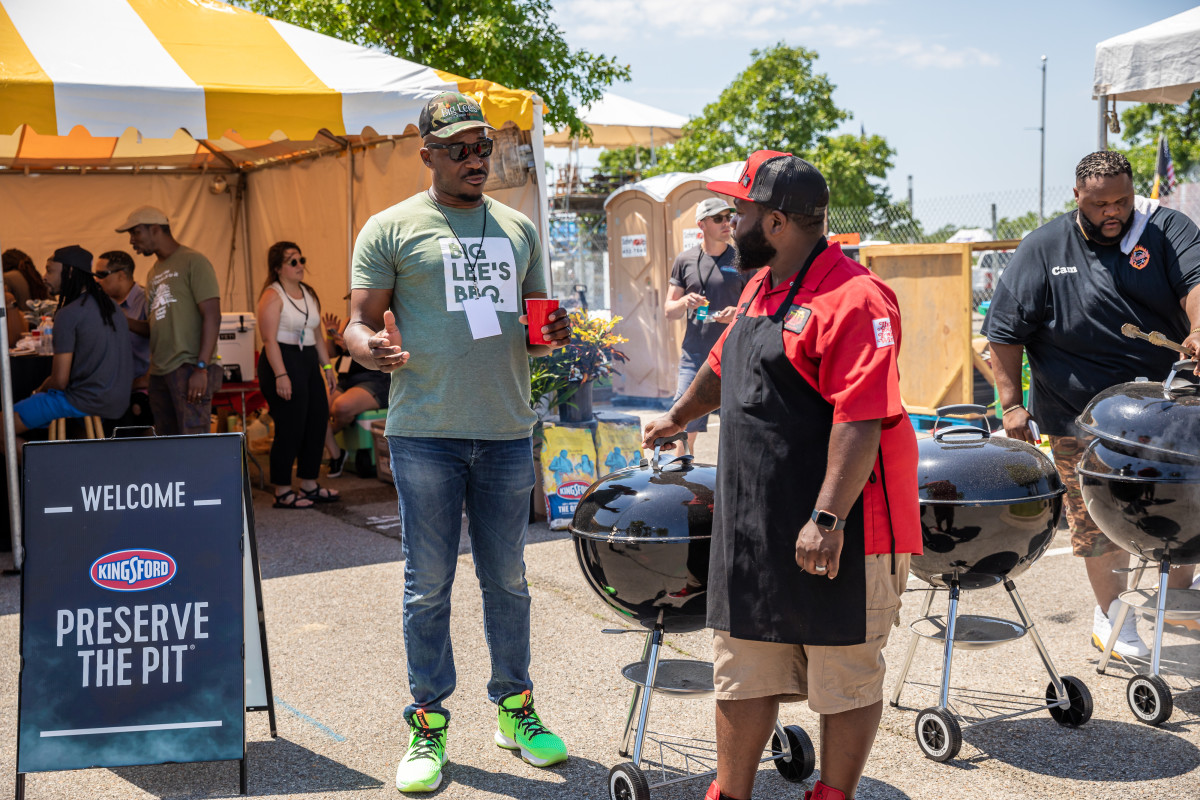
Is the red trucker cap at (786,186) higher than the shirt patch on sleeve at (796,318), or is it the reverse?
the red trucker cap at (786,186)

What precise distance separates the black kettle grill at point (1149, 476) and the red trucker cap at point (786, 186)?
1.70 m

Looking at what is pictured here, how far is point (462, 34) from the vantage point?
14492mm

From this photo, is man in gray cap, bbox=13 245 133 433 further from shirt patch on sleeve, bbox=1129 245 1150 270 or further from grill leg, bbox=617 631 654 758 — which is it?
shirt patch on sleeve, bbox=1129 245 1150 270

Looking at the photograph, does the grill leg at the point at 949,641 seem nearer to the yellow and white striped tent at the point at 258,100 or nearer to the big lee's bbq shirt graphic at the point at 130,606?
the big lee's bbq shirt graphic at the point at 130,606

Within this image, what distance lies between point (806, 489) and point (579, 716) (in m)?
1.73

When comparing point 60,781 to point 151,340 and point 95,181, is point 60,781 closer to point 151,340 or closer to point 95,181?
point 151,340

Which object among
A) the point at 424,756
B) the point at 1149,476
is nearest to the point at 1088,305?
the point at 1149,476

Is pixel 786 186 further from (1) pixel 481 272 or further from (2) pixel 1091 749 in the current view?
(2) pixel 1091 749

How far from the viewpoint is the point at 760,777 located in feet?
11.0

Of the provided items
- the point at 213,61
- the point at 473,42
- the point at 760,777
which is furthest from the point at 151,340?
the point at 473,42

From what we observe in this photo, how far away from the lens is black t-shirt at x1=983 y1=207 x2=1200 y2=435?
13.2 ft

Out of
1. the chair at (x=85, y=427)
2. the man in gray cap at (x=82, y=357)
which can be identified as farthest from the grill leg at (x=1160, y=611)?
the chair at (x=85, y=427)

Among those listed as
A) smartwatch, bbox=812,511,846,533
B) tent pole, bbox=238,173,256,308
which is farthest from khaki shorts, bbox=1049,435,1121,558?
tent pole, bbox=238,173,256,308

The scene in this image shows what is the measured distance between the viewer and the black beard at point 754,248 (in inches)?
102
